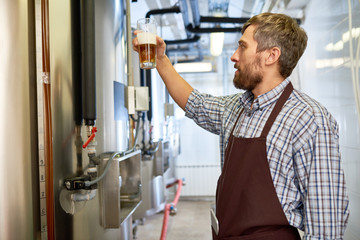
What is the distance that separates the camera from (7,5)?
Result: 3.26 feet

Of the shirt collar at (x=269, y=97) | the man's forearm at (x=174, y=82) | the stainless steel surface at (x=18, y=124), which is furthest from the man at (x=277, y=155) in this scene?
the stainless steel surface at (x=18, y=124)

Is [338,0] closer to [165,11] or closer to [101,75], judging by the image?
[101,75]

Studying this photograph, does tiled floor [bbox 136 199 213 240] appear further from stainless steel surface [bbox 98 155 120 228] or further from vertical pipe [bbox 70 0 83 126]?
vertical pipe [bbox 70 0 83 126]

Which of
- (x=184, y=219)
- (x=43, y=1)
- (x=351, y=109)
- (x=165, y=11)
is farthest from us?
(x=184, y=219)

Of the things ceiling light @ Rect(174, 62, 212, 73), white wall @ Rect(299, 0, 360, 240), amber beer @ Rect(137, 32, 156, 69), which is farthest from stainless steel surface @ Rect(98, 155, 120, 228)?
ceiling light @ Rect(174, 62, 212, 73)

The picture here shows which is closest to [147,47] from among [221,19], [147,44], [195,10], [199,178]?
[147,44]

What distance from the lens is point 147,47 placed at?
1.29 m

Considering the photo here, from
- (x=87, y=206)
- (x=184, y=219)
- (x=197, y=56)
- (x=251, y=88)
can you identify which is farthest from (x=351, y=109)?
(x=197, y=56)

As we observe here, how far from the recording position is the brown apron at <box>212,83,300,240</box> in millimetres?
1084

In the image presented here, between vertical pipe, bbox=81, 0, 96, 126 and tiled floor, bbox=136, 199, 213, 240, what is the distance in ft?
9.20

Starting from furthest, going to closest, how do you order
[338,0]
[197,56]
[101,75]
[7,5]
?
[197,56] → [338,0] → [101,75] → [7,5]

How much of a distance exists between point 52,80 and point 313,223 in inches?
39.5

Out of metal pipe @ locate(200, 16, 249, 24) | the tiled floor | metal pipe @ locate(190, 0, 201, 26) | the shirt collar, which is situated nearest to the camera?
the shirt collar

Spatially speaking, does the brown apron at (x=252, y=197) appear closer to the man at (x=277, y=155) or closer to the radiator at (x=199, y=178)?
the man at (x=277, y=155)
